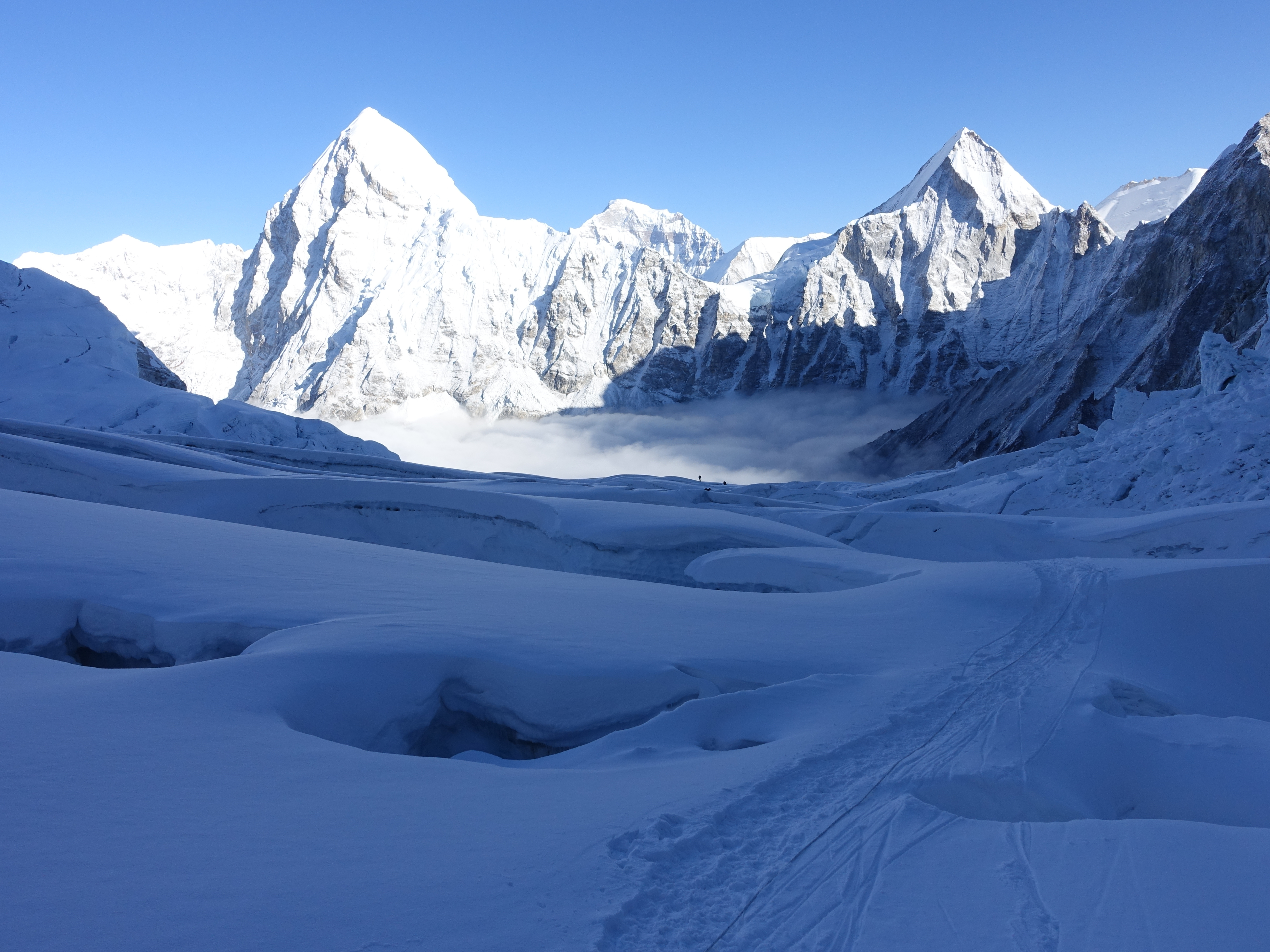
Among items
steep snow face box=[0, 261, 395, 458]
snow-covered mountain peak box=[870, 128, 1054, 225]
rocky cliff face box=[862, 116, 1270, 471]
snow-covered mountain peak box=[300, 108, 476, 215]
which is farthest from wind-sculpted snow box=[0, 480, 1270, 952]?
snow-covered mountain peak box=[300, 108, 476, 215]

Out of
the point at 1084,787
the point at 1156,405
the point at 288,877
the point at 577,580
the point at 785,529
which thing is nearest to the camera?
the point at 288,877

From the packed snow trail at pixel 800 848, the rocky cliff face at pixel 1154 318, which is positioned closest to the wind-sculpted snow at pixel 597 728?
the packed snow trail at pixel 800 848

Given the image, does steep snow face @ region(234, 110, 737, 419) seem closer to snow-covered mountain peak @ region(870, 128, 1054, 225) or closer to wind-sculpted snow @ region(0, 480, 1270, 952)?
snow-covered mountain peak @ region(870, 128, 1054, 225)

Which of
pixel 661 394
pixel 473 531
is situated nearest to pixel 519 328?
pixel 661 394

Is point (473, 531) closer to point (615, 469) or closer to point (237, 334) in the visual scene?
point (615, 469)

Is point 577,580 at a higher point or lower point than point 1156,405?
lower

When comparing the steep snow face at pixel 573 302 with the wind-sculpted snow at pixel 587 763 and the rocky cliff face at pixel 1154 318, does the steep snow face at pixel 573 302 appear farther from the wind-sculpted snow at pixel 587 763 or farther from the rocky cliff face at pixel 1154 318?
the wind-sculpted snow at pixel 587 763
